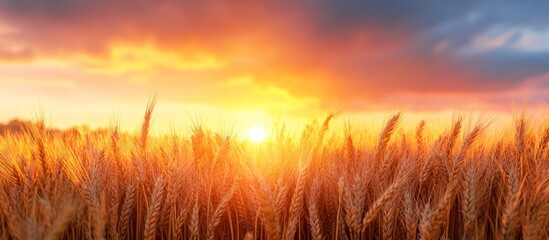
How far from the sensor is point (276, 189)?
252 centimetres

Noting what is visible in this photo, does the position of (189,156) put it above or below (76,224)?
above

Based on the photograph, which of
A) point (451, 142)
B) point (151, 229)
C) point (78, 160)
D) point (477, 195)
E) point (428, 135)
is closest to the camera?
point (151, 229)

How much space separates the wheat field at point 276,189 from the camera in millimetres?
2498

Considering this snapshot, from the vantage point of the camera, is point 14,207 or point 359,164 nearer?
point 14,207

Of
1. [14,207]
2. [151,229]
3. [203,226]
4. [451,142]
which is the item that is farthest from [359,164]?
[14,207]

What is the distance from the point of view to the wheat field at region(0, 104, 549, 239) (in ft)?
8.20

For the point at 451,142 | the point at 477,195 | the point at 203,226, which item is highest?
the point at 451,142

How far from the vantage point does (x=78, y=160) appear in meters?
3.18

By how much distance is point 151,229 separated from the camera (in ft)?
8.13

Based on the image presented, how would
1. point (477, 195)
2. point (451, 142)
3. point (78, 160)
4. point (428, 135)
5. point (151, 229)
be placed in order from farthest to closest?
point (428, 135)
point (451, 142)
point (78, 160)
point (477, 195)
point (151, 229)

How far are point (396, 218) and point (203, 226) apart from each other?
1.18 metres

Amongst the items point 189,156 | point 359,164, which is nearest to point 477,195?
point 359,164

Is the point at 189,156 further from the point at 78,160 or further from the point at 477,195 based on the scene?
the point at 477,195

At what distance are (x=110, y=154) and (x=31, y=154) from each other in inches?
25.5
